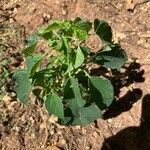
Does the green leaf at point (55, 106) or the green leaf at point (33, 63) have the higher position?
the green leaf at point (33, 63)

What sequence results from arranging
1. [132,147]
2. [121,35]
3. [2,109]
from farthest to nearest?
[121,35], [2,109], [132,147]

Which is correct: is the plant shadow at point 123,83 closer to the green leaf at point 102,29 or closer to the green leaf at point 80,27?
the green leaf at point 102,29

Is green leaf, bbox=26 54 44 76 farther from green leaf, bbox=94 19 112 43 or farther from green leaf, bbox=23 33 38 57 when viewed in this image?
green leaf, bbox=94 19 112 43

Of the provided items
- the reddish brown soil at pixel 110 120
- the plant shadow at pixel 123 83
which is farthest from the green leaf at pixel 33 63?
the plant shadow at pixel 123 83

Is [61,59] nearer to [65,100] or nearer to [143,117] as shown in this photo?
[65,100]

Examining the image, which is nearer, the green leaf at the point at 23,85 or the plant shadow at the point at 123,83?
the green leaf at the point at 23,85

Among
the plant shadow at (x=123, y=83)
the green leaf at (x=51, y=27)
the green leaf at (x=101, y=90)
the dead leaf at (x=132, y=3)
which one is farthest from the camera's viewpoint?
the dead leaf at (x=132, y=3)

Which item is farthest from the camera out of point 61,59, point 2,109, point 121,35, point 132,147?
point 121,35

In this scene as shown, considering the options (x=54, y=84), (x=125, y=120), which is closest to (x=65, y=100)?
(x=54, y=84)
